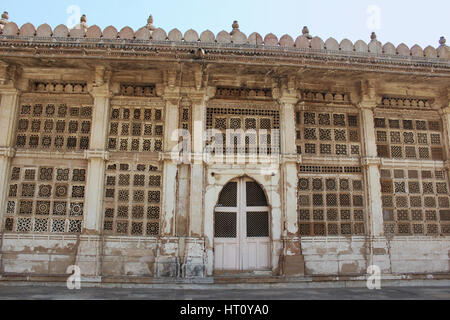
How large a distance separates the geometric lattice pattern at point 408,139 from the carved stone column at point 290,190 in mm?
2532

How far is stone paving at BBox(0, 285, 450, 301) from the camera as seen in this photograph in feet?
22.9

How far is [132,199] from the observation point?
9180mm

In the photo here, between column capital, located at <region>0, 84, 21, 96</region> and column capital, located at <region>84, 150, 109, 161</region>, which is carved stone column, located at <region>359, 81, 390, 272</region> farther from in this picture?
column capital, located at <region>0, 84, 21, 96</region>

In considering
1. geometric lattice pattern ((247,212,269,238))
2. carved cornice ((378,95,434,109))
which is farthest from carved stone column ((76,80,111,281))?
carved cornice ((378,95,434,109))

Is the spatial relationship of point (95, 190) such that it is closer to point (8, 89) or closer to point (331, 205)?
point (8, 89)

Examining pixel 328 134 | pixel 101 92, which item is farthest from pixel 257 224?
pixel 101 92

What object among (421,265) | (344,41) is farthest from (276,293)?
(344,41)

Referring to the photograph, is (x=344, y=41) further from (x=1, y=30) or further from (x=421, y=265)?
(x=1, y=30)

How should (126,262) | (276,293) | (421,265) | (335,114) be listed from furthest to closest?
(335,114), (421,265), (126,262), (276,293)

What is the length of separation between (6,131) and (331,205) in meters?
8.51

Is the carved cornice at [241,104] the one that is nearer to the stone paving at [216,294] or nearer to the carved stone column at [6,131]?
the stone paving at [216,294]

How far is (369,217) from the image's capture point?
9.48m

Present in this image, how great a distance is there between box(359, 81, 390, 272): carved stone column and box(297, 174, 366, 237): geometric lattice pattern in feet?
0.78

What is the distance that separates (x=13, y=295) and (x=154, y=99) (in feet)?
17.9
